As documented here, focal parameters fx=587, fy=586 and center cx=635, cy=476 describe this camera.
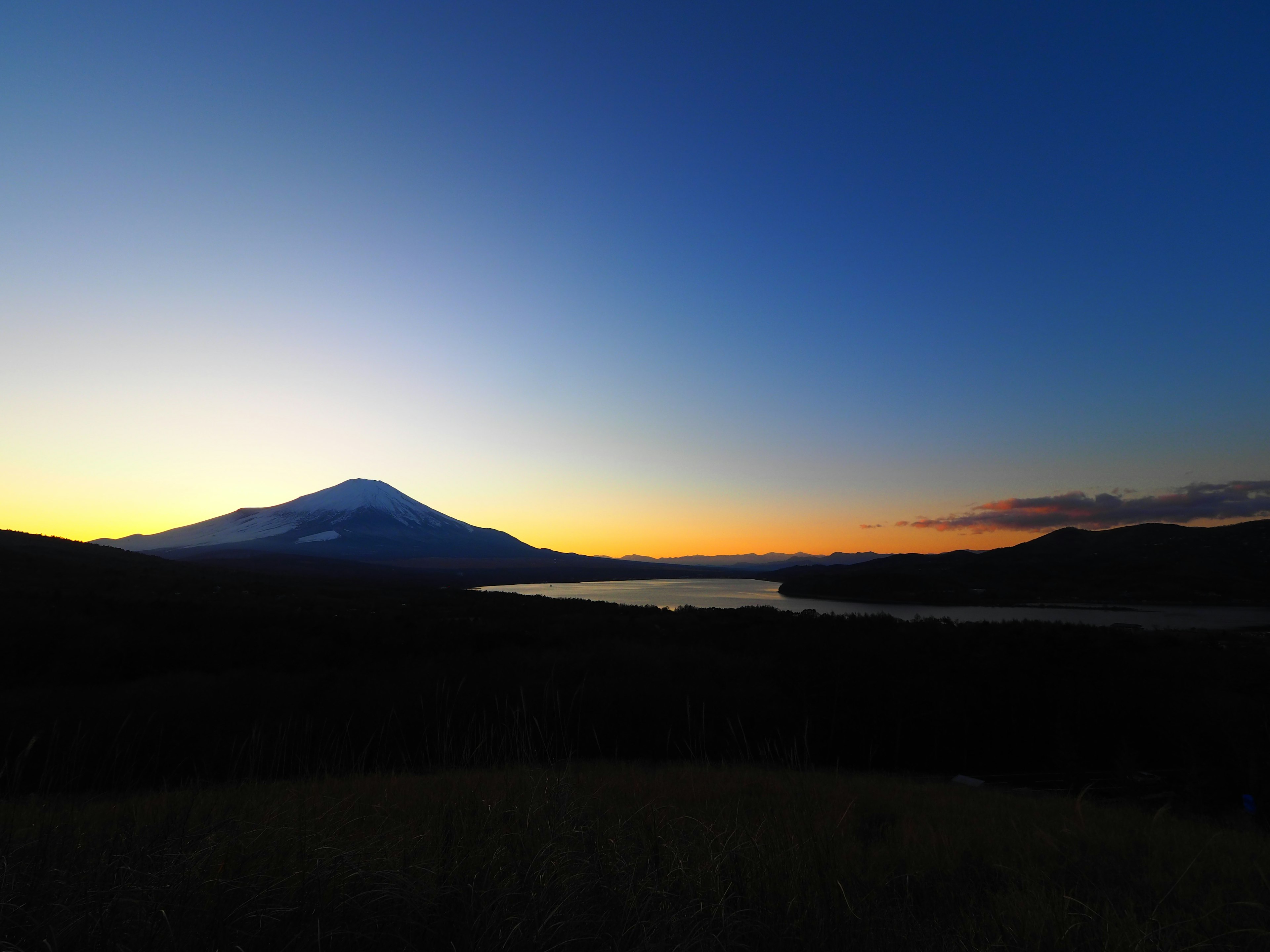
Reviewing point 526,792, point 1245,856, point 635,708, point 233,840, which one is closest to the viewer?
point 233,840

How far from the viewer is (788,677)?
64.2 ft

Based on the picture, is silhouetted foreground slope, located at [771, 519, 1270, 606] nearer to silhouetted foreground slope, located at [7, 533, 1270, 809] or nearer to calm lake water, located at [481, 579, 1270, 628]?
calm lake water, located at [481, 579, 1270, 628]

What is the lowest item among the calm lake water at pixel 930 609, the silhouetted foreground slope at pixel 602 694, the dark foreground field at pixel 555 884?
the calm lake water at pixel 930 609

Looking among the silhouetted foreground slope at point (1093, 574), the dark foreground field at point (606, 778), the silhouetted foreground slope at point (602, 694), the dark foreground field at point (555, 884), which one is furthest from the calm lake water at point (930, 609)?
the dark foreground field at point (555, 884)

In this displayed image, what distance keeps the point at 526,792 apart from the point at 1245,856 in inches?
284

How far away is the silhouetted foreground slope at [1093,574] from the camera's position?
70.5 metres

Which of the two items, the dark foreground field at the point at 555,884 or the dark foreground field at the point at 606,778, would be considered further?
the dark foreground field at the point at 606,778

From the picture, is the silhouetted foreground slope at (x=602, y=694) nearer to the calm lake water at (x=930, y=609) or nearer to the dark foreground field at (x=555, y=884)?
the dark foreground field at (x=555, y=884)

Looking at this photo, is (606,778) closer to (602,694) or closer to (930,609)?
(602,694)

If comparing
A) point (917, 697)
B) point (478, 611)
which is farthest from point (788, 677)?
point (478, 611)

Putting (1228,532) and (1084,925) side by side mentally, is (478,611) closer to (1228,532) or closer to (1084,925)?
(1084,925)

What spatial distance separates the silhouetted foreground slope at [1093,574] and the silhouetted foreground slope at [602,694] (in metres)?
50.6

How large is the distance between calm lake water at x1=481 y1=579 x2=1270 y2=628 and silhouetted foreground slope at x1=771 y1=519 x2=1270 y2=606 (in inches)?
274

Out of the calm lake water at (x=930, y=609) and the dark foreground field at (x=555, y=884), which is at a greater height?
the dark foreground field at (x=555, y=884)
